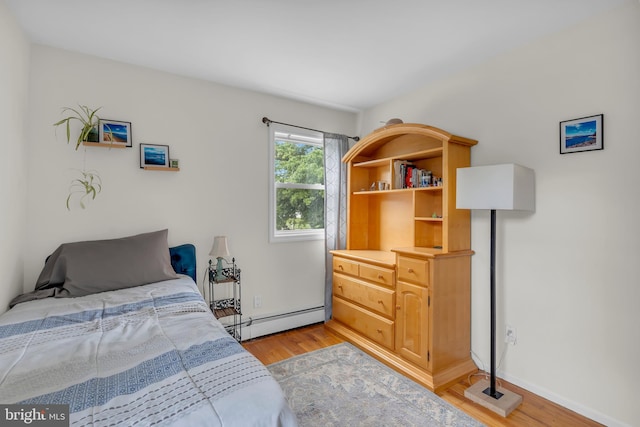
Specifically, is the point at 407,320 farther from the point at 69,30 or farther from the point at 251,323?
the point at 69,30

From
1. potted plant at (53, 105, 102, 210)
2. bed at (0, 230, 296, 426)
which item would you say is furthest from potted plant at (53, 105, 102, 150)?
bed at (0, 230, 296, 426)

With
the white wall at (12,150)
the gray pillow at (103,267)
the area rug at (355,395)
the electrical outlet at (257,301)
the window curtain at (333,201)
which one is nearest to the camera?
the white wall at (12,150)

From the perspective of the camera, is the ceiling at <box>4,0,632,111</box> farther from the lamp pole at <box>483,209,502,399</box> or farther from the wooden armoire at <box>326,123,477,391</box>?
the lamp pole at <box>483,209,502,399</box>

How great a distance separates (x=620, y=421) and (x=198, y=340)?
2431 mm

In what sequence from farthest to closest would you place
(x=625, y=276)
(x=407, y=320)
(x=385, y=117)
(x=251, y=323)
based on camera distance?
(x=385, y=117)
(x=251, y=323)
(x=407, y=320)
(x=625, y=276)

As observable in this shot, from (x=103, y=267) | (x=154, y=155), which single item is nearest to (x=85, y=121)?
(x=154, y=155)

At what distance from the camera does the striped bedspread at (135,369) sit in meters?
0.86

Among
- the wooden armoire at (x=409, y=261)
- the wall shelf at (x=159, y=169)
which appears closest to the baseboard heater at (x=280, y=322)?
the wooden armoire at (x=409, y=261)

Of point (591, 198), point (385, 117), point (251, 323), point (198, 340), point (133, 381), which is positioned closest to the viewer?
point (133, 381)

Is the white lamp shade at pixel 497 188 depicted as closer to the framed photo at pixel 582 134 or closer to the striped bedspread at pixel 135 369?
the framed photo at pixel 582 134

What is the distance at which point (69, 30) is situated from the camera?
6.74 ft

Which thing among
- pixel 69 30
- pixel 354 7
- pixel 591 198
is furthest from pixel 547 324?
pixel 69 30

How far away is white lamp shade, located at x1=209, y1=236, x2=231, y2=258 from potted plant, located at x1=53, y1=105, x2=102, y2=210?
3.19 ft

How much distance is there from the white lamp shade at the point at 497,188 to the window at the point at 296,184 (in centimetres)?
172
